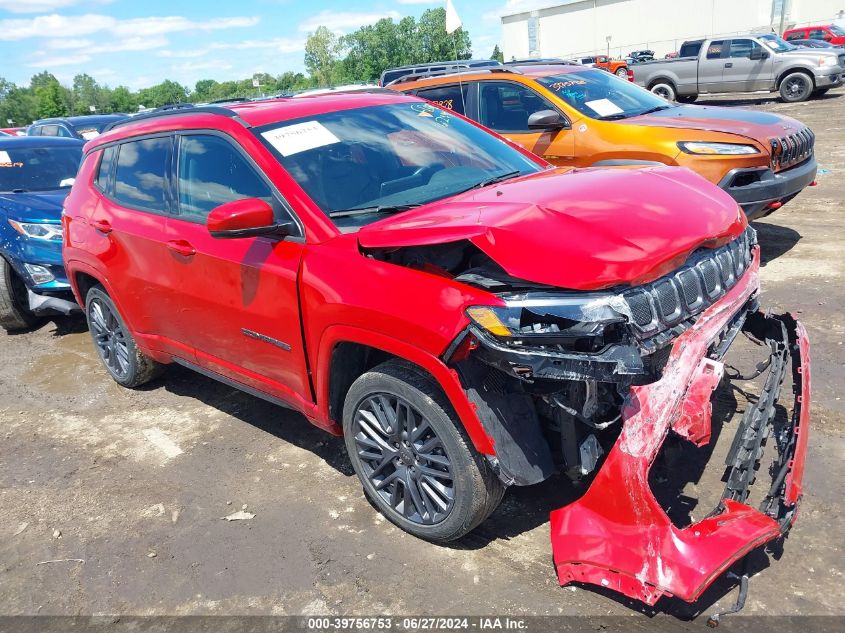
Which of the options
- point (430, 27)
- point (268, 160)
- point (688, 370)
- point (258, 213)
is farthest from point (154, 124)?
point (430, 27)

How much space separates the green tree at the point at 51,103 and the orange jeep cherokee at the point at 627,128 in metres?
87.5

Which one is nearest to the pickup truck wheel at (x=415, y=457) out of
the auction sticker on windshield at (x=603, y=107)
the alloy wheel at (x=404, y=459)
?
the alloy wheel at (x=404, y=459)

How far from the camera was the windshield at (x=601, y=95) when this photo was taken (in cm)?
685

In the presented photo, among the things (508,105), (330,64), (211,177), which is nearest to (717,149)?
(508,105)

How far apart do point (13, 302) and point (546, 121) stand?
5.32m

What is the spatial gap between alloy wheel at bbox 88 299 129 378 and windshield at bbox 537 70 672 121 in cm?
456

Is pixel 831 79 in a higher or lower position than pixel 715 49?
lower

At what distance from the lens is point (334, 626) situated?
8.95ft

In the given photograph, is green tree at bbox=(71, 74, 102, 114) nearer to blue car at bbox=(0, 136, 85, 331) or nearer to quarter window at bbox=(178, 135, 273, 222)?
blue car at bbox=(0, 136, 85, 331)

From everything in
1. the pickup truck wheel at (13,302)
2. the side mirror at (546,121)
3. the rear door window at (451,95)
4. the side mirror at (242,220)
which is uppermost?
the rear door window at (451,95)

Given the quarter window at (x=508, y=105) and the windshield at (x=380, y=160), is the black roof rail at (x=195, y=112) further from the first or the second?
the quarter window at (x=508, y=105)

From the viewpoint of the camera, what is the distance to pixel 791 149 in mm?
6176

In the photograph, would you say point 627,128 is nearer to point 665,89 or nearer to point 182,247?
point 182,247

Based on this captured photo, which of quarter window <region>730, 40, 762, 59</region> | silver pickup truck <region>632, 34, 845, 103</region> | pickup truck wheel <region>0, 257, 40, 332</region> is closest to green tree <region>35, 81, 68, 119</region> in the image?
silver pickup truck <region>632, 34, 845, 103</region>
